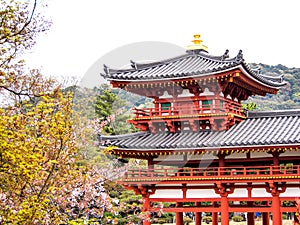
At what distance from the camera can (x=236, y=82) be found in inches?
822

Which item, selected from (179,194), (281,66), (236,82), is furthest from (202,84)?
(281,66)

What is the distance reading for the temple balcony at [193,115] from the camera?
20.0m

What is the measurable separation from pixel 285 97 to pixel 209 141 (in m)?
83.8

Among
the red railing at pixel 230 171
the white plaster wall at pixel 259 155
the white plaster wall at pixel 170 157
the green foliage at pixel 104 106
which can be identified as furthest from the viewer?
the green foliage at pixel 104 106

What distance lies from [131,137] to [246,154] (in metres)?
5.23

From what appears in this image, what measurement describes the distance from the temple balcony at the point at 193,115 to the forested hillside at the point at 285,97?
220 ft

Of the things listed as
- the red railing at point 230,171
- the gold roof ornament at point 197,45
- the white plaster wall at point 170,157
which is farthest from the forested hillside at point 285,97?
the red railing at point 230,171

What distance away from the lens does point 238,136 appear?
19234mm

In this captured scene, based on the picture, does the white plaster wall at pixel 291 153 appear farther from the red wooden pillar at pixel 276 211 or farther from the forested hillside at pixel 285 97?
the forested hillside at pixel 285 97

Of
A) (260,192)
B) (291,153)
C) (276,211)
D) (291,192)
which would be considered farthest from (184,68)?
(276,211)

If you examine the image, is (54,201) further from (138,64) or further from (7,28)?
(138,64)

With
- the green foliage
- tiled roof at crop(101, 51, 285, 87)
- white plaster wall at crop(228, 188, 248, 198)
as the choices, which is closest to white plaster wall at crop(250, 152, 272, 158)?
white plaster wall at crop(228, 188, 248, 198)

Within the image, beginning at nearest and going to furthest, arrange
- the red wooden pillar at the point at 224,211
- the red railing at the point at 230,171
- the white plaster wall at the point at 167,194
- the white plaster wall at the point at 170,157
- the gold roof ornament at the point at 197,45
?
the red railing at the point at 230,171
the red wooden pillar at the point at 224,211
the white plaster wall at the point at 167,194
the white plaster wall at the point at 170,157
the gold roof ornament at the point at 197,45

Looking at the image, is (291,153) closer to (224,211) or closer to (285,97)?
(224,211)
